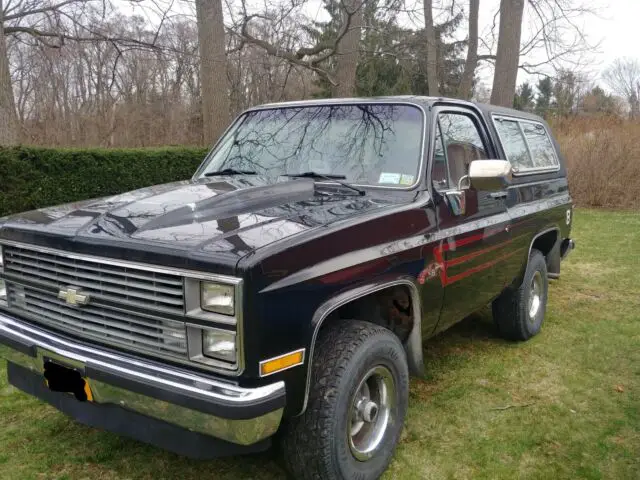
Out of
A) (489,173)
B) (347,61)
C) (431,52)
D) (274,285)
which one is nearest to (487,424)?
(489,173)

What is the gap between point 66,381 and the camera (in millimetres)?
2549

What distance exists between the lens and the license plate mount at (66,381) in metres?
2.48

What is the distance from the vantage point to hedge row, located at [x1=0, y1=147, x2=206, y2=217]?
7.49 meters

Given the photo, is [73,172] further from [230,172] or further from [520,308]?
[520,308]

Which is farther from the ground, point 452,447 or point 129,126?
point 129,126

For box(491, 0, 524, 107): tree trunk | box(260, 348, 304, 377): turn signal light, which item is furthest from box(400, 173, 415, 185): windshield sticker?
box(491, 0, 524, 107): tree trunk

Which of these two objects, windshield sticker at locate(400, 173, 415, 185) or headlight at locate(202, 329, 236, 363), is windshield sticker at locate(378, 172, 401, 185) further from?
headlight at locate(202, 329, 236, 363)

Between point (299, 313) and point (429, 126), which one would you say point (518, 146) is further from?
point (299, 313)

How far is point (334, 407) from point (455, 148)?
2095 millimetres

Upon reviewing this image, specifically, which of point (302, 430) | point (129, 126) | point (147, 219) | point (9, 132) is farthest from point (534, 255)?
point (129, 126)

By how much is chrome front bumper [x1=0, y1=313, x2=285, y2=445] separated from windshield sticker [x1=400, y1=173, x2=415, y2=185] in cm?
155

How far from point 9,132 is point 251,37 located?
533cm

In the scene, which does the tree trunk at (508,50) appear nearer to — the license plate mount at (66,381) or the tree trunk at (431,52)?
the tree trunk at (431,52)

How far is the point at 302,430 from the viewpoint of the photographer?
8.26ft
